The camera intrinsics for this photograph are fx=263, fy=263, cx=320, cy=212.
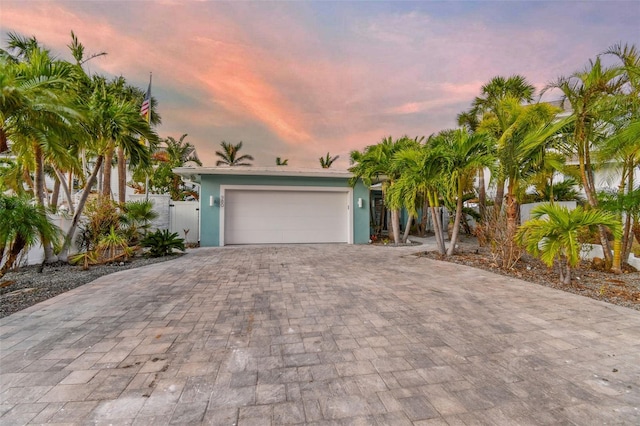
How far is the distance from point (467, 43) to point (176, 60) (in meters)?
8.96

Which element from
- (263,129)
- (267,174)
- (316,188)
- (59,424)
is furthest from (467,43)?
(59,424)

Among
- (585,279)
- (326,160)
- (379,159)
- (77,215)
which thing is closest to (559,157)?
(585,279)

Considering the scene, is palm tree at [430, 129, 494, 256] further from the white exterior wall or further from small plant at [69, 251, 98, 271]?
the white exterior wall

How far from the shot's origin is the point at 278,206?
10.4m

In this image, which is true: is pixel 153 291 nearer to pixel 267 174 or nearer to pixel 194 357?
pixel 194 357

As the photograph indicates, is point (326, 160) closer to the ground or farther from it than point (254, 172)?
farther from it

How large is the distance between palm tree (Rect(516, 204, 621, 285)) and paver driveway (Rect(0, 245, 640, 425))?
63 centimetres

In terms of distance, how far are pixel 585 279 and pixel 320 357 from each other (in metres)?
5.62

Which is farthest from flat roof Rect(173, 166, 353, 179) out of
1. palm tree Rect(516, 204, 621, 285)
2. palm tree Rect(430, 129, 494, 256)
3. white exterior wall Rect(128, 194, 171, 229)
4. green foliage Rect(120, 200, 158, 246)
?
palm tree Rect(516, 204, 621, 285)

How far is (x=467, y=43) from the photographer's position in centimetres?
798

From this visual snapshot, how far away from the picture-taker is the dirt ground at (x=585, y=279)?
13.2ft

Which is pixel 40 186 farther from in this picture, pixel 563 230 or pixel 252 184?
pixel 563 230

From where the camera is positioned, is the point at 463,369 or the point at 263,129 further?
the point at 263,129

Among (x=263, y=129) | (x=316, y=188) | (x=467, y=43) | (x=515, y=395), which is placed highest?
(x=467, y=43)
